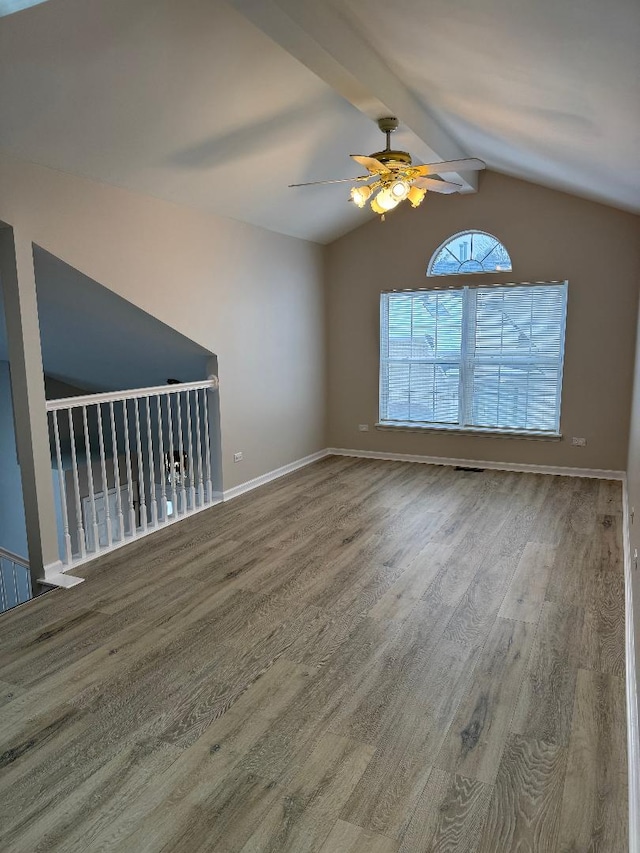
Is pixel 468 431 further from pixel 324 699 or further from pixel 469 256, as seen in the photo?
pixel 324 699

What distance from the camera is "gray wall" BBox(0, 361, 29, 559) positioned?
6.61m

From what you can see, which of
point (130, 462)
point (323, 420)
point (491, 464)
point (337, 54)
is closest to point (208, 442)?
point (130, 462)

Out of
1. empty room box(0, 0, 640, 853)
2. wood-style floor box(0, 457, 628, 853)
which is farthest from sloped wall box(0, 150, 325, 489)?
wood-style floor box(0, 457, 628, 853)

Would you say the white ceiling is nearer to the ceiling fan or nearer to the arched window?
the ceiling fan

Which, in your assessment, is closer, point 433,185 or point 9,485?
point 433,185

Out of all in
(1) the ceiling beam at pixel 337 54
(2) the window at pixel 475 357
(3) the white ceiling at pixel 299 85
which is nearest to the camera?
(3) the white ceiling at pixel 299 85

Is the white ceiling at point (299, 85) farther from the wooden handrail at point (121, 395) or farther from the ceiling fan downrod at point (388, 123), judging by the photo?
the wooden handrail at point (121, 395)

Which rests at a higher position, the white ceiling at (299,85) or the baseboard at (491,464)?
the white ceiling at (299,85)

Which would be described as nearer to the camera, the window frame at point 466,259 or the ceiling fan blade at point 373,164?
the ceiling fan blade at point 373,164

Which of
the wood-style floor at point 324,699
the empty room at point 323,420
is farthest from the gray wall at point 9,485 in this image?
the wood-style floor at point 324,699

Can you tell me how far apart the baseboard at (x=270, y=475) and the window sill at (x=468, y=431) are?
32.4 inches

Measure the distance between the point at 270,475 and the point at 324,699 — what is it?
3570 mm

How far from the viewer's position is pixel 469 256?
6.03 metres

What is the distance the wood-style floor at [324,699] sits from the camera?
177 cm
